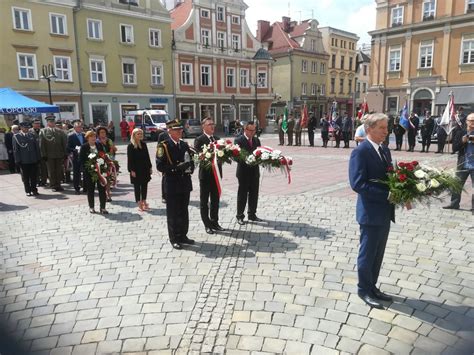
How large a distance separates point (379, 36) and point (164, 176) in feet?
137

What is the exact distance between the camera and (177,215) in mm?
5953

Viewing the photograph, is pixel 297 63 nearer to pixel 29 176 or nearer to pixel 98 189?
pixel 29 176

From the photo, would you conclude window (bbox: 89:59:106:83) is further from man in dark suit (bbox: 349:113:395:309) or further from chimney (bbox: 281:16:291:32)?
chimney (bbox: 281:16:291:32)

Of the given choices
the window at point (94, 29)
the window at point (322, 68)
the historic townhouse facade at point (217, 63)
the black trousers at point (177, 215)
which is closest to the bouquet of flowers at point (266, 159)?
the black trousers at point (177, 215)

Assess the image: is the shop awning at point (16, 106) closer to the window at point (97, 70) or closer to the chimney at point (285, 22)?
the window at point (97, 70)

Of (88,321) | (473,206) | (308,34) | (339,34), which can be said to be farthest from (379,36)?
(88,321)

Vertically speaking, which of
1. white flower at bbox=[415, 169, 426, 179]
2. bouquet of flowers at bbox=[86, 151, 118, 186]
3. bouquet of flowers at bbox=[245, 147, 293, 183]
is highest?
white flower at bbox=[415, 169, 426, 179]

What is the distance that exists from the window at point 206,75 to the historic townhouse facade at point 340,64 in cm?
2494

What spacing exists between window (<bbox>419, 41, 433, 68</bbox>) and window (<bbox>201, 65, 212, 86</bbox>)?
2134 cm

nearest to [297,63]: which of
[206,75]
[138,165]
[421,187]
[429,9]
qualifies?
[206,75]

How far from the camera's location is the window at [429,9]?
1480 inches

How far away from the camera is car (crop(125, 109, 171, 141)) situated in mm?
29688

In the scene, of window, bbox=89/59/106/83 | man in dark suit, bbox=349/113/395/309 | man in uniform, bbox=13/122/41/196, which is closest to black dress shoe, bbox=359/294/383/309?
man in dark suit, bbox=349/113/395/309

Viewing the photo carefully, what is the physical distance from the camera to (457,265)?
5.10 meters
